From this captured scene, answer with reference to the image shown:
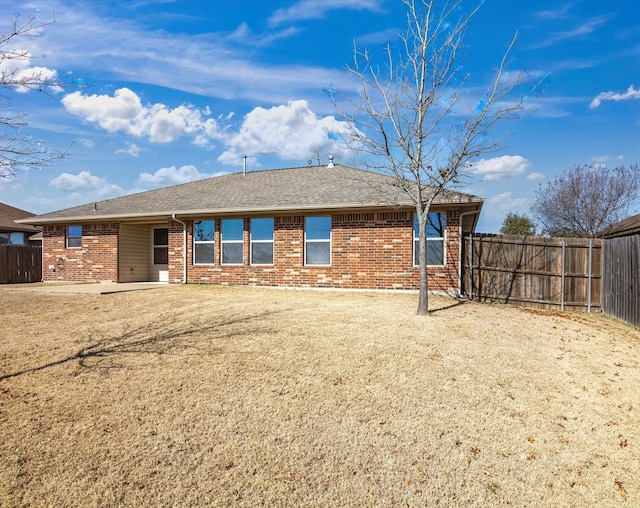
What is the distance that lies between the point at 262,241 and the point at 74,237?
834 cm

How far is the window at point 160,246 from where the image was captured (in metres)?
16.7

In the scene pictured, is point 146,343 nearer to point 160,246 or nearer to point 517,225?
point 160,246

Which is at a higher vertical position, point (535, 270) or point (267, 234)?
point (267, 234)

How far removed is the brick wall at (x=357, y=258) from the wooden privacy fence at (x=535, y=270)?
703mm

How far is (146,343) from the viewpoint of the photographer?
6344 millimetres

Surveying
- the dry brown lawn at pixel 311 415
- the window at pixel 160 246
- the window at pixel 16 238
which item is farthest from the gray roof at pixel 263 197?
the window at pixel 16 238

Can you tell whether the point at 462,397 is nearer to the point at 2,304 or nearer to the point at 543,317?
the point at 543,317

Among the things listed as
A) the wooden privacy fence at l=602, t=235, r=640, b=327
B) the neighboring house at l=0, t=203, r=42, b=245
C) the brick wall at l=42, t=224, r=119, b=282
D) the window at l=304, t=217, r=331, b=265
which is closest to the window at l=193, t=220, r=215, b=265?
the brick wall at l=42, t=224, r=119, b=282

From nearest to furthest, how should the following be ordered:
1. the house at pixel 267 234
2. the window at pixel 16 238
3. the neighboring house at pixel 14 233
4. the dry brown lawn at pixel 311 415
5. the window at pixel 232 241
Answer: the dry brown lawn at pixel 311 415
the house at pixel 267 234
the window at pixel 232 241
the neighboring house at pixel 14 233
the window at pixel 16 238

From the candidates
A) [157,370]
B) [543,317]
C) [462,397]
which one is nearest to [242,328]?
[157,370]

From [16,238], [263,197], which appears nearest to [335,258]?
[263,197]

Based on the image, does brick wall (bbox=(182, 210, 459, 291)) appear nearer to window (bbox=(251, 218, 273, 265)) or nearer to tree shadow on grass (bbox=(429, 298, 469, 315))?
window (bbox=(251, 218, 273, 265))

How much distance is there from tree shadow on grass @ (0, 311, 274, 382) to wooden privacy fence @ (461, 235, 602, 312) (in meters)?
7.25

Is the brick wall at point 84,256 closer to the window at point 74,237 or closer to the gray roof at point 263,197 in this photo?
the window at point 74,237
